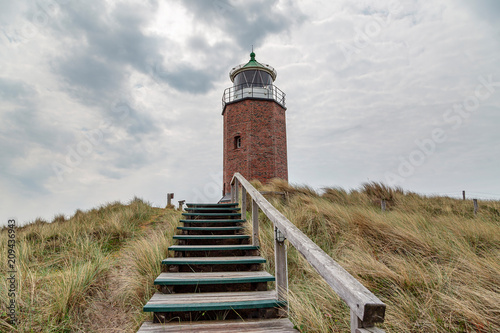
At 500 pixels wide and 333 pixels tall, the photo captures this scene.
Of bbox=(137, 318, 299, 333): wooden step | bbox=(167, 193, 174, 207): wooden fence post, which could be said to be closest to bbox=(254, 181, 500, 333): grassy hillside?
bbox=(137, 318, 299, 333): wooden step

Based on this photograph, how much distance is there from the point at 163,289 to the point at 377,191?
8.37 metres

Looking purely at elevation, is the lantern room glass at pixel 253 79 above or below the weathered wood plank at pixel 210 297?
above

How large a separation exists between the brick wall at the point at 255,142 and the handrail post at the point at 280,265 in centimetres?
1120

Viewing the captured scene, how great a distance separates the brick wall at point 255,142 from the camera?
14470mm

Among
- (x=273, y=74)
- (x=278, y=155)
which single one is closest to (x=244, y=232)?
(x=278, y=155)

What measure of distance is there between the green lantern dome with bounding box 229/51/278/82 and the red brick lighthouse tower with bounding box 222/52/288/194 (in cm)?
6

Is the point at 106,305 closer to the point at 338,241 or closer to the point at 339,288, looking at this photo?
the point at 339,288

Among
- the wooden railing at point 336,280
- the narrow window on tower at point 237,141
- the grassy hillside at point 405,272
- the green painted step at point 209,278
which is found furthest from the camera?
the narrow window on tower at point 237,141

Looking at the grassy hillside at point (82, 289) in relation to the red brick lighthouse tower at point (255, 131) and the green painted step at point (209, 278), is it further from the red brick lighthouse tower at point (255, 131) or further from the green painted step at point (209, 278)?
the red brick lighthouse tower at point (255, 131)

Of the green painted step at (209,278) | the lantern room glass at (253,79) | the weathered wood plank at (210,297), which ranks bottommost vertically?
the weathered wood plank at (210,297)

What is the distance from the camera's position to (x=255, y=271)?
3.61 metres

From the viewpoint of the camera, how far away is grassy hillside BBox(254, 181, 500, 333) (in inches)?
82.8

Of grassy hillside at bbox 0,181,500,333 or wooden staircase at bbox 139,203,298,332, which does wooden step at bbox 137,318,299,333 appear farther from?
grassy hillside at bbox 0,181,500,333

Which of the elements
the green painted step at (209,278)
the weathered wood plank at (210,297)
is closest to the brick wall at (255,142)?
the green painted step at (209,278)
